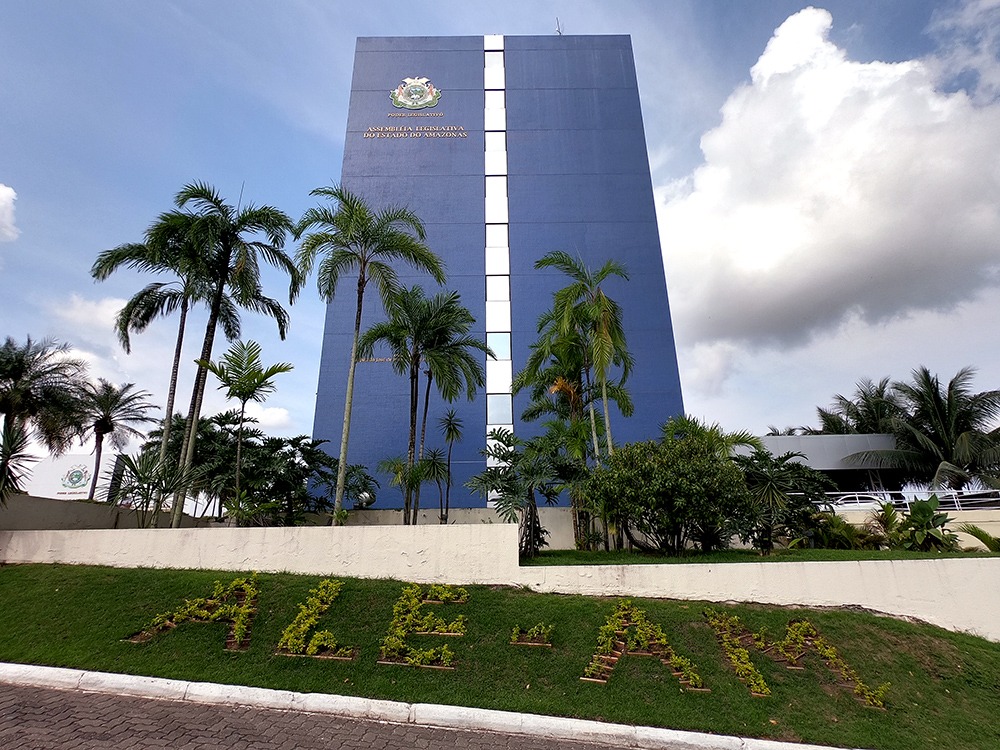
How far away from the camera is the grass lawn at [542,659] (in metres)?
6.77

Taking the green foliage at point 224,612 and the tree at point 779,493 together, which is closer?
the green foliage at point 224,612

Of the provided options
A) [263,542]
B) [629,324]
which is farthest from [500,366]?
[263,542]

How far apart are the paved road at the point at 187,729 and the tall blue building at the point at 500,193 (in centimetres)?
1524

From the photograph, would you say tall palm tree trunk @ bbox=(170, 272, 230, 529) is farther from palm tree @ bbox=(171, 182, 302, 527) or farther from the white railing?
the white railing

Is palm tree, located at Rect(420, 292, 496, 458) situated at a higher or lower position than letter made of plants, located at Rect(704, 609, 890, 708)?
higher

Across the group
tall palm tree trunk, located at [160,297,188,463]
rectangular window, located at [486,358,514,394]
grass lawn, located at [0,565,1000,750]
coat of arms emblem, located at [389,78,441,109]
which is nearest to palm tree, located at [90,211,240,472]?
tall palm tree trunk, located at [160,297,188,463]

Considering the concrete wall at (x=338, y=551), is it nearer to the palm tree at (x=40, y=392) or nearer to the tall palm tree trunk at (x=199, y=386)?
the tall palm tree trunk at (x=199, y=386)

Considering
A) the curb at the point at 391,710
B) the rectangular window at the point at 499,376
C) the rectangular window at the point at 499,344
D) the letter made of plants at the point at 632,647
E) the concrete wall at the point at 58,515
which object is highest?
the rectangular window at the point at 499,344

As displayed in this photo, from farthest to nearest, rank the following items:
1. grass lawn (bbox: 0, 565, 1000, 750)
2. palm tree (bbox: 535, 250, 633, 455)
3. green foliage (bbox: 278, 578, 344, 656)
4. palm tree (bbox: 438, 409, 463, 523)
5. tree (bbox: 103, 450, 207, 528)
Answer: palm tree (bbox: 438, 409, 463, 523) → palm tree (bbox: 535, 250, 633, 455) → tree (bbox: 103, 450, 207, 528) → green foliage (bbox: 278, 578, 344, 656) → grass lawn (bbox: 0, 565, 1000, 750)

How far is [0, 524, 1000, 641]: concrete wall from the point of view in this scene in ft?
31.1

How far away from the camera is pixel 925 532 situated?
510 inches

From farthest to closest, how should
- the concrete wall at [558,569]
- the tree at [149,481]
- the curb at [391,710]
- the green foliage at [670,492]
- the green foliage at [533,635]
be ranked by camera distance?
1. the tree at [149,481]
2. the green foliage at [670,492]
3. the concrete wall at [558,569]
4. the green foliage at [533,635]
5. the curb at [391,710]

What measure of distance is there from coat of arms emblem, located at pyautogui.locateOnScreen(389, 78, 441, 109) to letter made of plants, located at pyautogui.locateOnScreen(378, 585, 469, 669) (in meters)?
27.7

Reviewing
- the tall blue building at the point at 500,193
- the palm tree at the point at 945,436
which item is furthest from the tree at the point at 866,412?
the tall blue building at the point at 500,193
